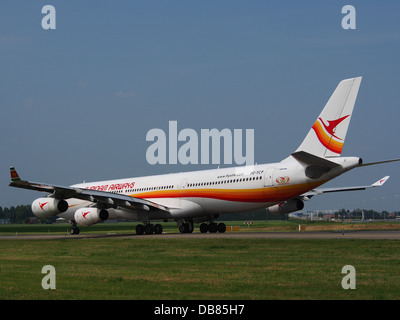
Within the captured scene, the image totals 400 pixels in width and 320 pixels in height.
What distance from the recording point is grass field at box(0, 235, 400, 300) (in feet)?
45.6

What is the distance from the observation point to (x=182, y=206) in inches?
1804

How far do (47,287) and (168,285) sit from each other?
3.08m

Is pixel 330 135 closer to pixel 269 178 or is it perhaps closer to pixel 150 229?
pixel 269 178

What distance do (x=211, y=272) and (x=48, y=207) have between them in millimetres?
26546

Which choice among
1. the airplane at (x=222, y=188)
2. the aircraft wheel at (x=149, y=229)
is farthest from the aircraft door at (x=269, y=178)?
the aircraft wheel at (x=149, y=229)

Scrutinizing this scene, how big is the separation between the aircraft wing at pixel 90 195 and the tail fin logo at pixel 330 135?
1461 centimetres

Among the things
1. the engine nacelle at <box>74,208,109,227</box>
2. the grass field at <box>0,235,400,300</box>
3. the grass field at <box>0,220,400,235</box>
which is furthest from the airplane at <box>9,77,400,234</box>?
the grass field at <box>0,235,400,300</box>

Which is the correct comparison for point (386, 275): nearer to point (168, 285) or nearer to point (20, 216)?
point (168, 285)

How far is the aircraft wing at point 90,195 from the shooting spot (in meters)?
39.8

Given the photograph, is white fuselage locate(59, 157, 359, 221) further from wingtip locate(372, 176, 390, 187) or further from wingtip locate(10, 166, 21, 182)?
wingtip locate(372, 176, 390, 187)
